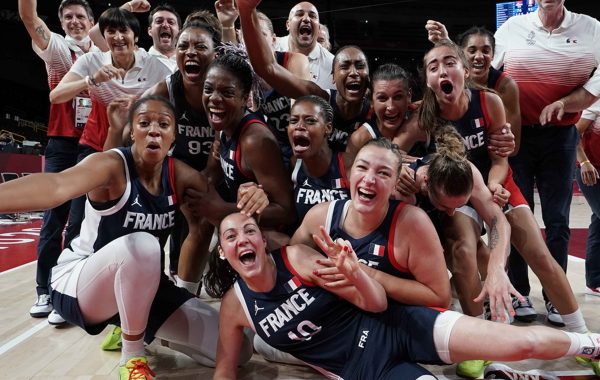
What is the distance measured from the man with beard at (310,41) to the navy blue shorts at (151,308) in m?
2.23

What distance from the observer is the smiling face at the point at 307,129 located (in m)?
2.64

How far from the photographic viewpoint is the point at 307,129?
2.64 meters

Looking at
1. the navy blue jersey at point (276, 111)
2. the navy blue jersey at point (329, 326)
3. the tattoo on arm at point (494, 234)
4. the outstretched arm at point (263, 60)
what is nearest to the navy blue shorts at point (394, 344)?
the navy blue jersey at point (329, 326)

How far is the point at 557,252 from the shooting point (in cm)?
328

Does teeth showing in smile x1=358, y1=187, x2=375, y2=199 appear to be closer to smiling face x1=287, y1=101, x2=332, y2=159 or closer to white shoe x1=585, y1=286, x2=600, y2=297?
smiling face x1=287, y1=101, x2=332, y2=159

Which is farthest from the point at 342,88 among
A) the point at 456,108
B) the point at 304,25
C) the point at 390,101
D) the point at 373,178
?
the point at 304,25

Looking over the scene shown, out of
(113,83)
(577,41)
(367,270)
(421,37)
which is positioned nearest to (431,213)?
(367,270)

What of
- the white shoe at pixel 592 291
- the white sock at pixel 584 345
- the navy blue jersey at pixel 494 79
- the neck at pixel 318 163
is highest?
the navy blue jersey at pixel 494 79

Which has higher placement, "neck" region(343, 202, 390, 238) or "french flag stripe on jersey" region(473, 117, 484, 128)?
"french flag stripe on jersey" region(473, 117, 484, 128)

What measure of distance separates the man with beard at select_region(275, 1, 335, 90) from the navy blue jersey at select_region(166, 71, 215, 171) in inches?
56.4

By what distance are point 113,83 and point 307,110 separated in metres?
1.60

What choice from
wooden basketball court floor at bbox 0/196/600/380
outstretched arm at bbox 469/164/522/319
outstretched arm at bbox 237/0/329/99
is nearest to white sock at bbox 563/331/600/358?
outstretched arm at bbox 469/164/522/319

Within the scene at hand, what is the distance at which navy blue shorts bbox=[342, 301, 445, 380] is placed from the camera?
2039 mm

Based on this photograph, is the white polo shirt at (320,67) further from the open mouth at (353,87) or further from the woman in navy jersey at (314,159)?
the woman in navy jersey at (314,159)
